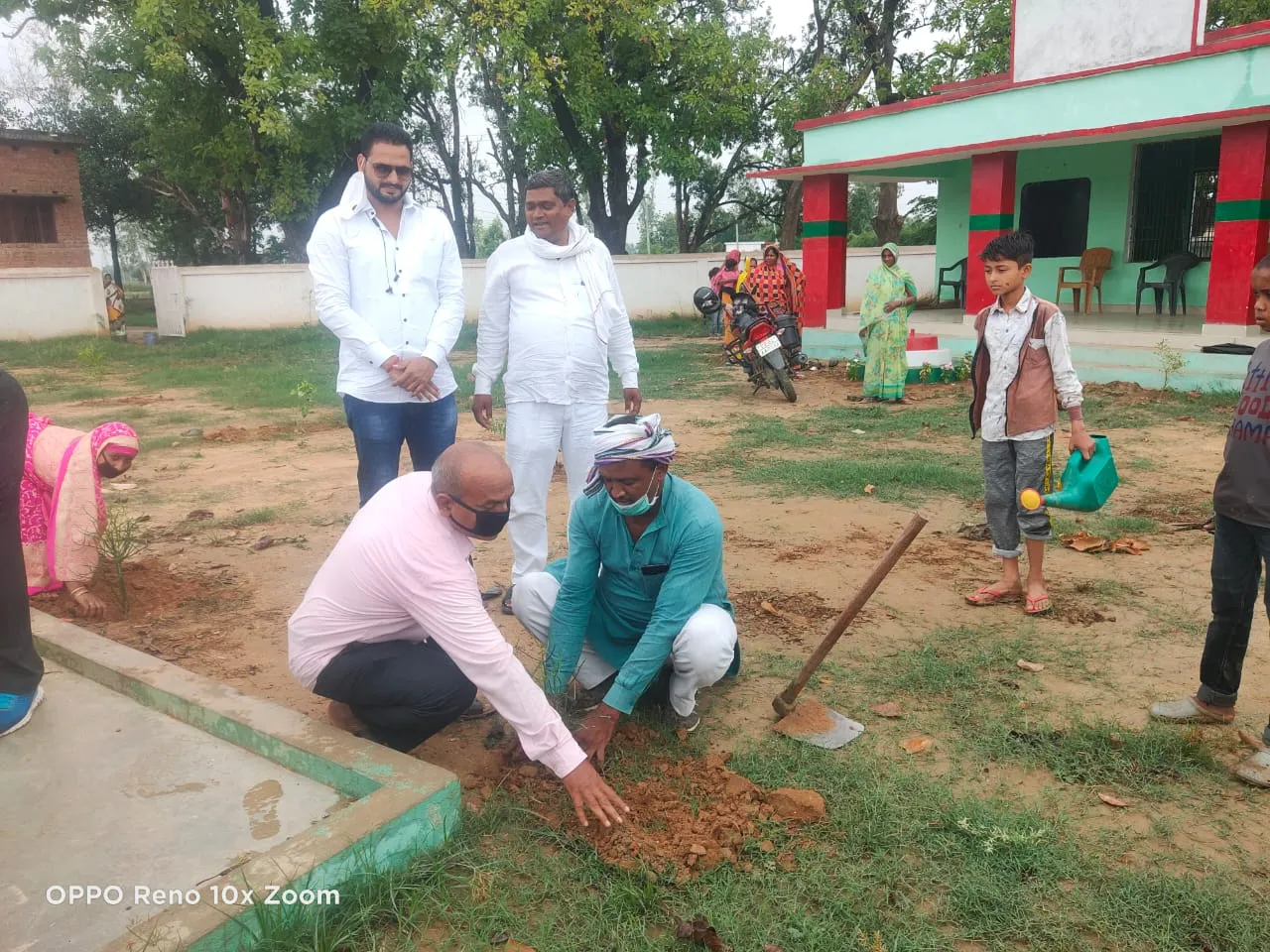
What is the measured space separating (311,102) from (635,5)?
6.84 m

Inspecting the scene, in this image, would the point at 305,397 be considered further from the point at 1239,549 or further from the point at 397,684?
the point at 1239,549

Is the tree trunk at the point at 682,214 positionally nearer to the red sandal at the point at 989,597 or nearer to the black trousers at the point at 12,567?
the red sandal at the point at 989,597

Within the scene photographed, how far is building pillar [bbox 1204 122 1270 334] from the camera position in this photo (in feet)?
32.5

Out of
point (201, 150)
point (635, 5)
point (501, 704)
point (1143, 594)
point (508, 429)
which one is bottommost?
point (1143, 594)

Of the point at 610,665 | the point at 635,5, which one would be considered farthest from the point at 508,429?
the point at 635,5

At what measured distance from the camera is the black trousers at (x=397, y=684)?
2891 mm

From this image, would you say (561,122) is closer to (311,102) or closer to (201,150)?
(311,102)

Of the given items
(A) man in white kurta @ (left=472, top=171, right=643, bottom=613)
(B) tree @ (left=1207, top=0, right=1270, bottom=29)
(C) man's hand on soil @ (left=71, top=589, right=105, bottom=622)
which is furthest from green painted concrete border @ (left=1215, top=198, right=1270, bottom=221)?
(C) man's hand on soil @ (left=71, top=589, right=105, bottom=622)

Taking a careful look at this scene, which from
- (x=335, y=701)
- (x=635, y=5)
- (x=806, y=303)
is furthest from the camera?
(x=635, y=5)

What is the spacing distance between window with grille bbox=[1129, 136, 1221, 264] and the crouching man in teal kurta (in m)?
12.4

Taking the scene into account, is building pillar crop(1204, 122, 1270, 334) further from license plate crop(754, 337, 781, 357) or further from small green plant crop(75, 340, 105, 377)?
small green plant crop(75, 340, 105, 377)

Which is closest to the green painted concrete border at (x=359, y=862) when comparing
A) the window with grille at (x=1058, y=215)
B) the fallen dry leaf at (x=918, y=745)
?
the fallen dry leaf at (x=918, y=745)

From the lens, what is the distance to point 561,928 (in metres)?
2.27

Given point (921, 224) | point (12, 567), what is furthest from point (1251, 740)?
point (921, 224)
